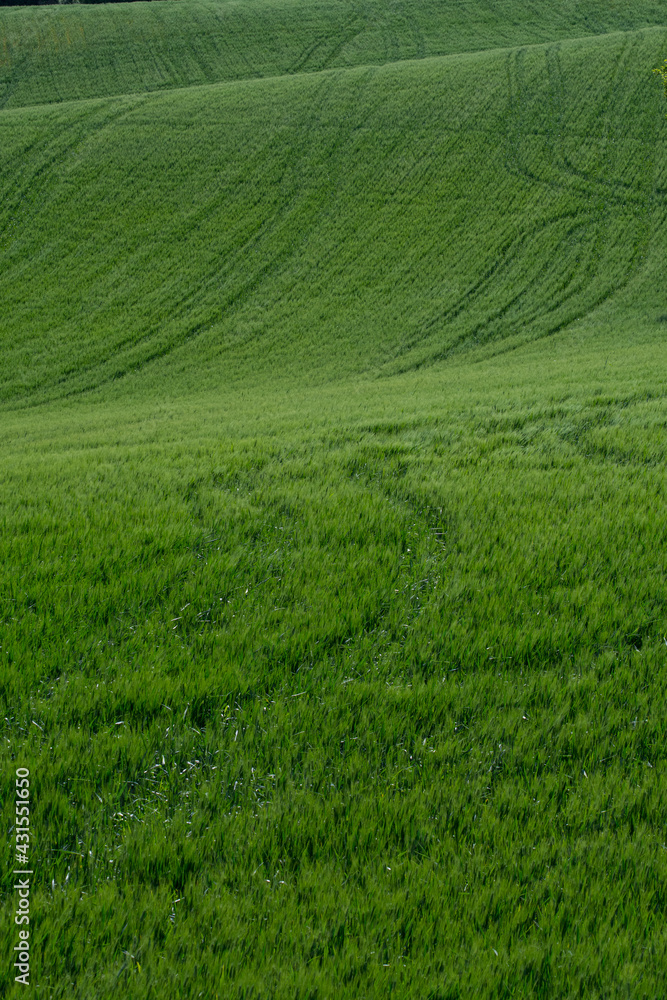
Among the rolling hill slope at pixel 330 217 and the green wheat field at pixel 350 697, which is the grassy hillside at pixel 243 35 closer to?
the rolling hill slope at pixel 330 217

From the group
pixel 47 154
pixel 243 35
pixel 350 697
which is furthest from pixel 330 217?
pixel 243 35

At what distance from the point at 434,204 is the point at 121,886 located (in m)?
38.3

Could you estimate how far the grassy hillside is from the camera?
5669 centimetres

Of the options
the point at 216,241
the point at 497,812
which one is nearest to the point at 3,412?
the point at 216,241

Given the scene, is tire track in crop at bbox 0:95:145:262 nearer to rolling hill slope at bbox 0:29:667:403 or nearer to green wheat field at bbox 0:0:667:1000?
rolling hill slope at bbox 0:29:667:403

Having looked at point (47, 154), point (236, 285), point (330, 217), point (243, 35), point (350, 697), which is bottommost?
point (350, 697)

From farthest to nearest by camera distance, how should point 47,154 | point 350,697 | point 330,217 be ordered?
point 47,154, point 330,217, point 350,697

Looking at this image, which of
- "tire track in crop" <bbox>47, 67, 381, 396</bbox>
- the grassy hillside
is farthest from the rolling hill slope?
the grassy hillside

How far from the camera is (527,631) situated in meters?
4.89

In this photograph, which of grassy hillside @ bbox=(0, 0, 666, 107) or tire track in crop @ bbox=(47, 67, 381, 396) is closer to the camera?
tire track in crop @ bbox=(47, 67, 381, 396)

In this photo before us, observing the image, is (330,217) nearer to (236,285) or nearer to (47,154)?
(236,285)

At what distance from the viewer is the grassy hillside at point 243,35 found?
56.7 meters

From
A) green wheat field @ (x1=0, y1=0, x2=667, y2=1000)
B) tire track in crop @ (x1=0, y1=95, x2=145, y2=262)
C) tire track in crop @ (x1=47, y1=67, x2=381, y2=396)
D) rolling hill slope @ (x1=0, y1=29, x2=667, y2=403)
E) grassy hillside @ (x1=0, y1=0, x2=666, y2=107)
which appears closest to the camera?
green wheat field @ (x1=0, y1=0, x2=667, y2=1000)

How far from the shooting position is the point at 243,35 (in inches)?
2457
